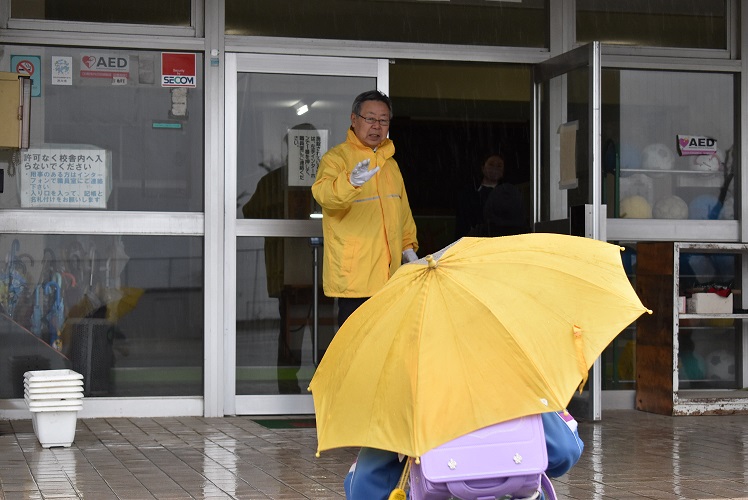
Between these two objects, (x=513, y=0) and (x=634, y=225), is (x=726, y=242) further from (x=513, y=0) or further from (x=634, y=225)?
(x=513, y=0)

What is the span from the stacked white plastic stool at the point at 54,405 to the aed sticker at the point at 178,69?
203cm

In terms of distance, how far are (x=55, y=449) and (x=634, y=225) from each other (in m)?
3.97

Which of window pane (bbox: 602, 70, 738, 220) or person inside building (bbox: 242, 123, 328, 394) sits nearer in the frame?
person inside building (bbox: 242, 123, 328, 394)

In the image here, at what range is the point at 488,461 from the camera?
7.36 ft

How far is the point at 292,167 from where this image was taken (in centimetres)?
682

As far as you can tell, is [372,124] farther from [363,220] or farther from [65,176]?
[65,176]

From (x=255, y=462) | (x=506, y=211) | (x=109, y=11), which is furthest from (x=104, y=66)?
(x=255, y=462)

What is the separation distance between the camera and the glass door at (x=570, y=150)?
21.3ft

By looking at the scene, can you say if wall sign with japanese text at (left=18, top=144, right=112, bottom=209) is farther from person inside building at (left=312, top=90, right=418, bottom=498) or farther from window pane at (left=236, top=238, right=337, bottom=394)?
person inside building at (left=312, top=90, right=418, bottom=498)

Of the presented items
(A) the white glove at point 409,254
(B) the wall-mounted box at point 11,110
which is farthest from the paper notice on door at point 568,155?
(B) the wall-mounted box at point 11,110

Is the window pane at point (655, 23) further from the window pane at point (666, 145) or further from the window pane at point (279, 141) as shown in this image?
the window pane at point (279, 141)

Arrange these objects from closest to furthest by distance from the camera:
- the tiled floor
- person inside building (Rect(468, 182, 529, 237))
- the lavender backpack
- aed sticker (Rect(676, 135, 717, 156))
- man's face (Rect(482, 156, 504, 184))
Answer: the lavender backpack
the tiled floor
person inside building (Rect(468, 182, 529, 237))
aed sticker (Rect(676, 135, 717, 156))
man's face (Rect(482, 156, 504, 184))

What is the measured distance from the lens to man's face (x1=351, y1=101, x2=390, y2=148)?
557 cm

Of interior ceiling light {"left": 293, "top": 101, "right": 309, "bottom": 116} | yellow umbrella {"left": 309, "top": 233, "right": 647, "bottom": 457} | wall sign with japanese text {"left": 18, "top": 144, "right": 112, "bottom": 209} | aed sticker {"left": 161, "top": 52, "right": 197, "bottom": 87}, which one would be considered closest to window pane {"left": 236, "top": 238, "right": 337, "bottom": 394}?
interior ceiling light {"left": 293, "top": 101, "right": 309, "bottom": 116}
